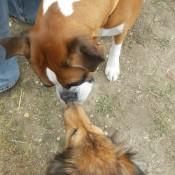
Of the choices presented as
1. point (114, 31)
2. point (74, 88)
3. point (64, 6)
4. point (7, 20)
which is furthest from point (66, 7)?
point (7, 20)

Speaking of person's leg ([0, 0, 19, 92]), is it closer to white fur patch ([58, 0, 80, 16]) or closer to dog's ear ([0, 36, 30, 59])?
dog's ear ([0, 36, 30, 59])

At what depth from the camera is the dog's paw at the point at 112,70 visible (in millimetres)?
3150

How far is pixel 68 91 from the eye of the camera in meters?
2.54

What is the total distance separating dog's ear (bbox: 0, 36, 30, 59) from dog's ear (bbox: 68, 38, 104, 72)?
23 cm

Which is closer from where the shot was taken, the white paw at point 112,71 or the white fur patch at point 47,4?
the white fur patch at point 47,4

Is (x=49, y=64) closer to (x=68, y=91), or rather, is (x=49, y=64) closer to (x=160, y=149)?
(x=68, y=91)

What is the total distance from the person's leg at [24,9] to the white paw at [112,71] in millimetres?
623

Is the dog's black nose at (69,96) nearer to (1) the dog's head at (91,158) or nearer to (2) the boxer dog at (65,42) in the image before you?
(2) the boxer dog at (65,42)

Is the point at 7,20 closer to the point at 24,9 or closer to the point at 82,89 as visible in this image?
the point at 24,9

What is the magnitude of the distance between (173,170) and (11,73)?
1.16 meters

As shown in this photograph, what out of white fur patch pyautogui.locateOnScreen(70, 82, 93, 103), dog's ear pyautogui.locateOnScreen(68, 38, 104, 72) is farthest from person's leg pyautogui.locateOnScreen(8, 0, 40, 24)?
dog's ear pyautogui.locateOnScreen(68, 38, 104, 72)

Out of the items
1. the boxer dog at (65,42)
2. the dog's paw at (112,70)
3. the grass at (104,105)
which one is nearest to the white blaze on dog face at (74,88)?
the boxer dog at (65,42)

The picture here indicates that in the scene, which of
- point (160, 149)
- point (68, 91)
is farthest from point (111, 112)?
point (68, 91)

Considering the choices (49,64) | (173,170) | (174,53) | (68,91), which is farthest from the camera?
(174,53)
